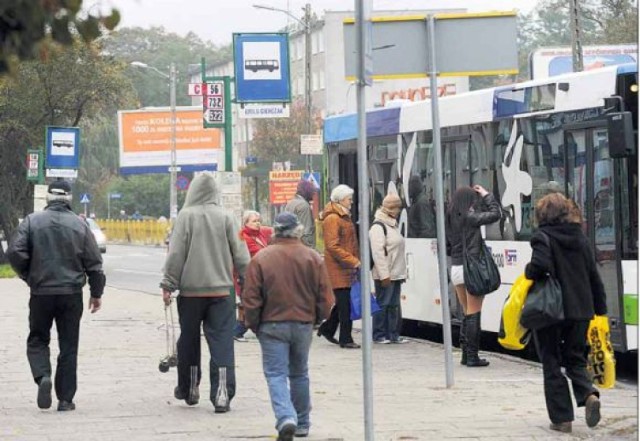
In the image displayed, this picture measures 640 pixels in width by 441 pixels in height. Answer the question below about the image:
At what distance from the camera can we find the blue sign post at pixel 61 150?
3269cm

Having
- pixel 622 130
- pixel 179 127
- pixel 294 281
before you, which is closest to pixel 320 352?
pixel 622 130

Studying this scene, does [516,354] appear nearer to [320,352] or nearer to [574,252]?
[320,352]

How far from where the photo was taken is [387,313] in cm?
1614

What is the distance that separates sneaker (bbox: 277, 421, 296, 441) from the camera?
8.99 metres

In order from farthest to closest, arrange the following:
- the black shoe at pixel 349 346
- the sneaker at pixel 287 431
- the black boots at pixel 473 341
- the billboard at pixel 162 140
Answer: the billboard at pixel 162 140, the black shoe at pixel 349 346, the black boots at pixel 473 341, the sneaker at pixel 287 431

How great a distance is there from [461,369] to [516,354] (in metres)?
2.22

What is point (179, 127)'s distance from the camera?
212 ft

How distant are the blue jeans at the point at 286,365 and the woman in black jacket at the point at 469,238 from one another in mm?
4013

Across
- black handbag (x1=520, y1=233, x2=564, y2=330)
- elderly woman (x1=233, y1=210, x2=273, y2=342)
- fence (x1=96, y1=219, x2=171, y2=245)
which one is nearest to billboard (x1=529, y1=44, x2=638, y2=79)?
elderly woman (x1=233, y1=210, x2=273, y2=342)

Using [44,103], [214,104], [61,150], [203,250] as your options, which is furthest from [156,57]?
[203,250]

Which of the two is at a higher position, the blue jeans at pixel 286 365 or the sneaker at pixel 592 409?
the blue jeans at pixel 286 365

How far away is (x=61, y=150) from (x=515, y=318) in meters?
24.0

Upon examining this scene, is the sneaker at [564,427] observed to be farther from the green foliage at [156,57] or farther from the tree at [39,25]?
the green foliage at [156,57]

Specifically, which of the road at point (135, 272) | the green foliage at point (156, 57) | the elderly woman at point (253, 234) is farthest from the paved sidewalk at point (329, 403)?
the green foliage at point (156, 57)
